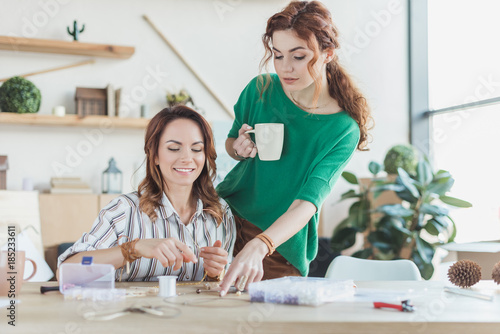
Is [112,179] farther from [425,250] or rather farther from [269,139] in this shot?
[269,139]

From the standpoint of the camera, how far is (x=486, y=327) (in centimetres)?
99

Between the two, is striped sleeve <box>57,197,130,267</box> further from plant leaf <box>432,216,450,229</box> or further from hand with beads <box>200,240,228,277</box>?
plant leaf <box>432,216,450,229</box>

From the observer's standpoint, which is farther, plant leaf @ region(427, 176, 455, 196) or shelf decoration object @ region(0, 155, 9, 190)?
plant leaf @ region(427, 176, 455, 196)

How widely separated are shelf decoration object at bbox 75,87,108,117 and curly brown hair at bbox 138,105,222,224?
192cm

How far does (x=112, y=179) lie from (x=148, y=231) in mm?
2055

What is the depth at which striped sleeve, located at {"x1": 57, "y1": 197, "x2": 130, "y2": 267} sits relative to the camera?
1.48 m

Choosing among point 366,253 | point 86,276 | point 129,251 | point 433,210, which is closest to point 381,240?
point 366,253

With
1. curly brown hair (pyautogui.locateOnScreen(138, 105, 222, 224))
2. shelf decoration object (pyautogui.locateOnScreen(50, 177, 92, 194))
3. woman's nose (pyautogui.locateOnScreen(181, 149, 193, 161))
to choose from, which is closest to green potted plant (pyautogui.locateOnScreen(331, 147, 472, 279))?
shelf decoration object (pyautogui.locateOnScreen(50, 177, 92, 194))

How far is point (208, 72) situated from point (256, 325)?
3122 millimetres

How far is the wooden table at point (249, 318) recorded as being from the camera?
92cm

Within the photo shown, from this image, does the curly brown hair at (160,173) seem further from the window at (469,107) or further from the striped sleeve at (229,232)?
the window at (469,107)

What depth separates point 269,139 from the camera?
1643 mm

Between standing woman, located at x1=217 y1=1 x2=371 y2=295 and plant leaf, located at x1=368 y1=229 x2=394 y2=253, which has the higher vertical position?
standing woman, located at x1=217 y1=1 x2=371 y2=295

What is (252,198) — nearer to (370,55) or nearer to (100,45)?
(100,45)
